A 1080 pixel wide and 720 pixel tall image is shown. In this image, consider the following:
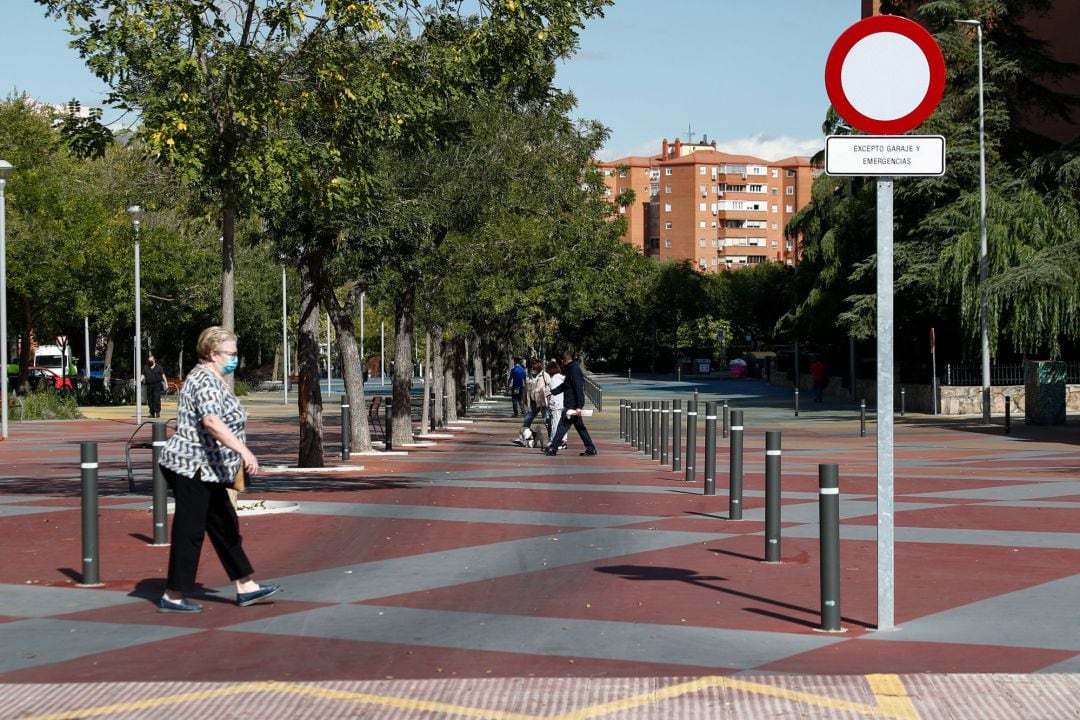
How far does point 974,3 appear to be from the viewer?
44.5 meters

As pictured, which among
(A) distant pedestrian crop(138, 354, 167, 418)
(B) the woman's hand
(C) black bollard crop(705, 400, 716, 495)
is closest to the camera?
(B) the woman's hand

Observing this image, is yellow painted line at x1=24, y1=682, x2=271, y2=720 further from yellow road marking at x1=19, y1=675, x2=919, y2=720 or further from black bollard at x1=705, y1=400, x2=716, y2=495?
black bollard at x1=705, y1=400, x2=716, y2=495

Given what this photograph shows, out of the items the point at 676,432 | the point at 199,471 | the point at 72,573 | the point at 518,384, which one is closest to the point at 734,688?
the point at 199,471

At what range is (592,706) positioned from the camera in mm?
5898

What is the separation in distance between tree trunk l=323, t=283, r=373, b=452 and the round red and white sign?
1539cm

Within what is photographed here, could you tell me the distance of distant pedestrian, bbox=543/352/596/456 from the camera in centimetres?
2414

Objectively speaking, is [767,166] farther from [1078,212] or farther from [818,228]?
[1078,212]

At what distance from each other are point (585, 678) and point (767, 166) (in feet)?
542

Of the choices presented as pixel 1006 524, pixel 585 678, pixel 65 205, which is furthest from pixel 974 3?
pixel 585 678

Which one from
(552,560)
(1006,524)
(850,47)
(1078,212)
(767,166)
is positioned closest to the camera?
(850,47)

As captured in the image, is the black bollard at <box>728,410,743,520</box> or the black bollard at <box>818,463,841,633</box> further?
the black bollard at <box>728,410,743,520</box>

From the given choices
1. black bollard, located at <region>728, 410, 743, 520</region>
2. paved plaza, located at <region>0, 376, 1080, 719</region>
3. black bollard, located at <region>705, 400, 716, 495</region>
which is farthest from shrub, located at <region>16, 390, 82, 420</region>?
black bollard, located at <region>728, 410, 743, 520</region>

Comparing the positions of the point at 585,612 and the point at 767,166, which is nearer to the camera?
the point at 585,612

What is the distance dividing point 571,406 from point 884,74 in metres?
16.9
